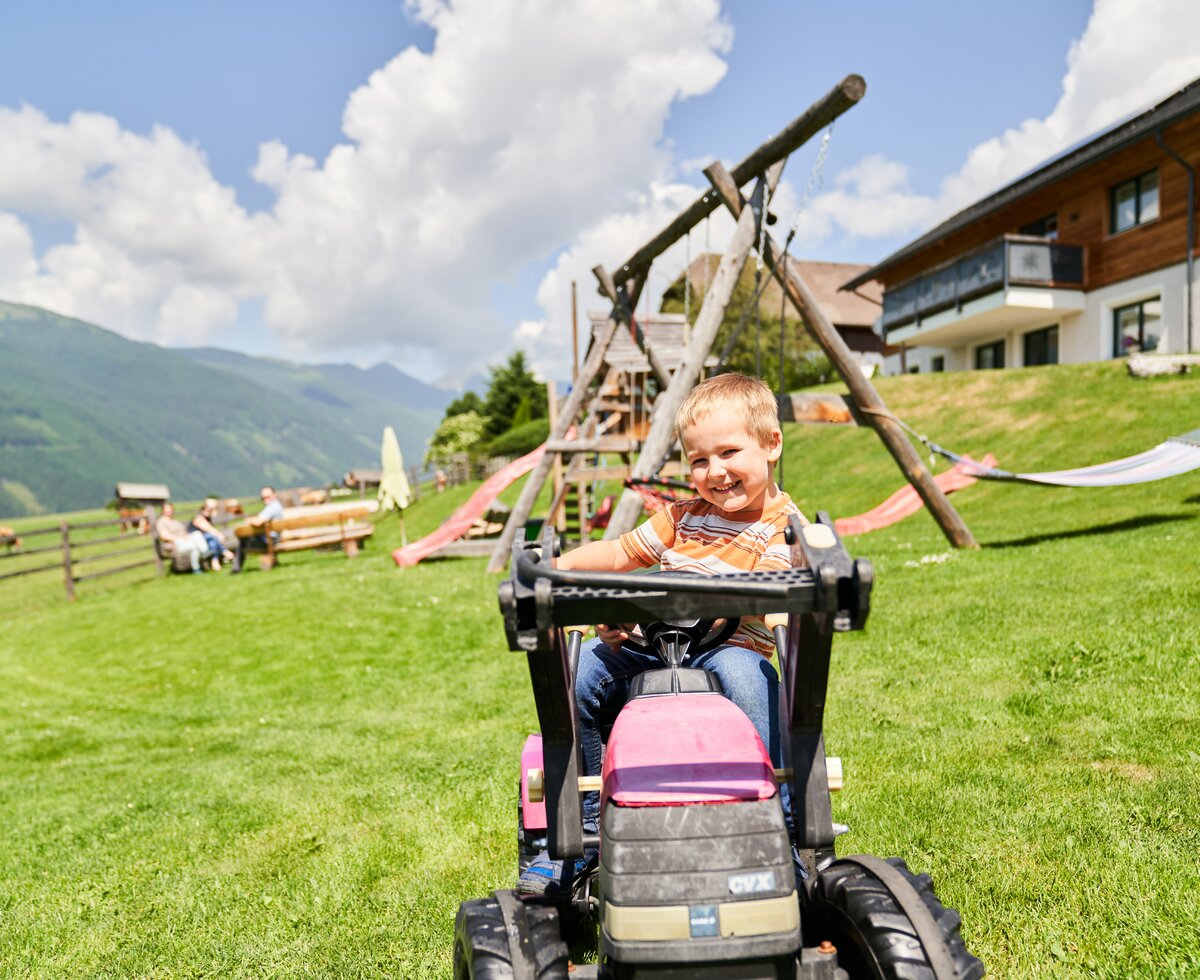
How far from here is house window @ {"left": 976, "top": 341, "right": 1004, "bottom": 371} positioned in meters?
30.5

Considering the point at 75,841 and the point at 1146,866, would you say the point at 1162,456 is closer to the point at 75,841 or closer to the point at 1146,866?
the point at 1146,866

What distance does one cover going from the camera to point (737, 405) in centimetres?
229

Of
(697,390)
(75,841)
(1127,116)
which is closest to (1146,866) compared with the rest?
(697,390)

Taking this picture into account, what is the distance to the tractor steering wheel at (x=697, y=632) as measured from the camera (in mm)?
2250

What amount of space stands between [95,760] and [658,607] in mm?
6493

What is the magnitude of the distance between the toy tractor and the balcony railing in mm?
27193

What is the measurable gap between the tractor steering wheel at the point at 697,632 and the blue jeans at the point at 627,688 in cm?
4

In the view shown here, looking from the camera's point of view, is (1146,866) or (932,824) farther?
(932,824)

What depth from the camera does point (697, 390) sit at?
2387mm

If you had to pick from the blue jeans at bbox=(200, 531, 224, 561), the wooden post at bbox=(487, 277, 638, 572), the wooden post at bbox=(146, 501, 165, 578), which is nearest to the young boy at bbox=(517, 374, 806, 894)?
the wooden post at bbox=(487, 277, 638, 572)

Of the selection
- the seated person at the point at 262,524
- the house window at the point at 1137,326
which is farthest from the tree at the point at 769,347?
the seated person at the point at 262,524

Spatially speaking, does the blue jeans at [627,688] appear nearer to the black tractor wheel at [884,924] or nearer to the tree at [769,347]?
the black tractor wheel at [884,924]

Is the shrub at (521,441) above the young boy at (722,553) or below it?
above

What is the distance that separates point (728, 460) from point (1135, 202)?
87.7 feet
